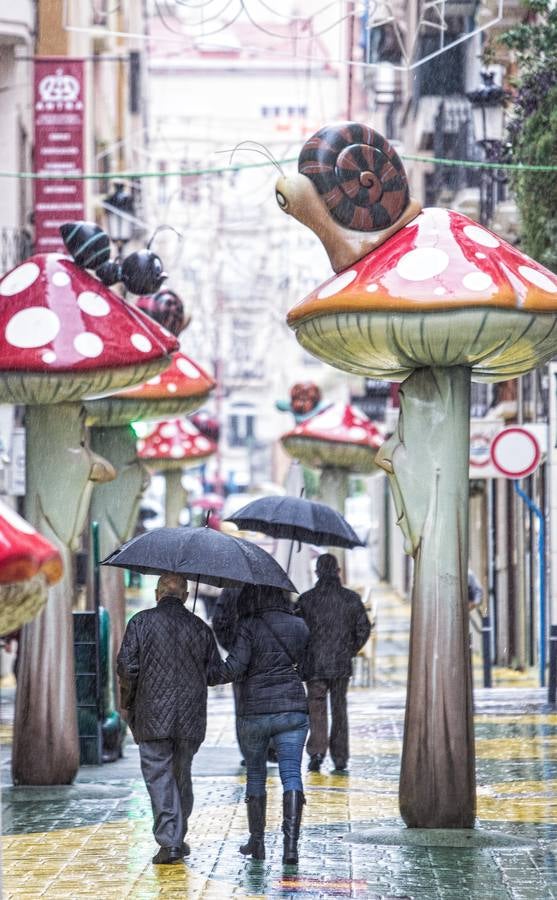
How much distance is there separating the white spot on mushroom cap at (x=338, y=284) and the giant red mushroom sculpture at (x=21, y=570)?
198 inches

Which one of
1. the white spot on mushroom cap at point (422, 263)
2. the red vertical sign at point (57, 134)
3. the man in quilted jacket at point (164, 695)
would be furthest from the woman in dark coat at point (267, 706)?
the red vertical sign at point (57, 134)

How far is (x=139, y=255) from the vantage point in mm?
15727

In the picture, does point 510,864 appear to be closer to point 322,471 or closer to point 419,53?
point 322,471

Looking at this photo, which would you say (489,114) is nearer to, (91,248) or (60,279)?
(91,248)

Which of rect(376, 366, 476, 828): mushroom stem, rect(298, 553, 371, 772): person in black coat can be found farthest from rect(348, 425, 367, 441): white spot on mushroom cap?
rect(376, 366, 476, 828): mushroom stem

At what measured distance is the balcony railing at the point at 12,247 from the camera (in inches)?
1003

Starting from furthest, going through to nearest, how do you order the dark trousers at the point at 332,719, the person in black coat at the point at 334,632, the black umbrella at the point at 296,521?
1. the dark trousers at the point at 332,719
2. the person in black coat at the point at 334,632
3. the black umbrella at the point at 296,521

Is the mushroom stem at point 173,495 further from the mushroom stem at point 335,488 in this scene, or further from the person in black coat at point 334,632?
the person in black coat at point 334,632

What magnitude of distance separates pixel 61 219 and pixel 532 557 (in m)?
8.41

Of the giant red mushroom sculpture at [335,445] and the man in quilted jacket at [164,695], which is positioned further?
the giant red mushroom sculpture at [335,445]

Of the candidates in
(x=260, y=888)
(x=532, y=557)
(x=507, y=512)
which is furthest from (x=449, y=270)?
(x=507, y=512)

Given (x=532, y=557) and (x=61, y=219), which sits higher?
(x=61, y=219)

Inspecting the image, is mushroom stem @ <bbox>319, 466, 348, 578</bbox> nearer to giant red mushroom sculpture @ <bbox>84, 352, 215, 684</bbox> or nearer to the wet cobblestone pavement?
giant red mushroom sculpture @ <bbox>84, 352, 215, 684</bbox>

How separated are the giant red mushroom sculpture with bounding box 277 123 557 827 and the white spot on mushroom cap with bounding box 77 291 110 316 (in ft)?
7.91
